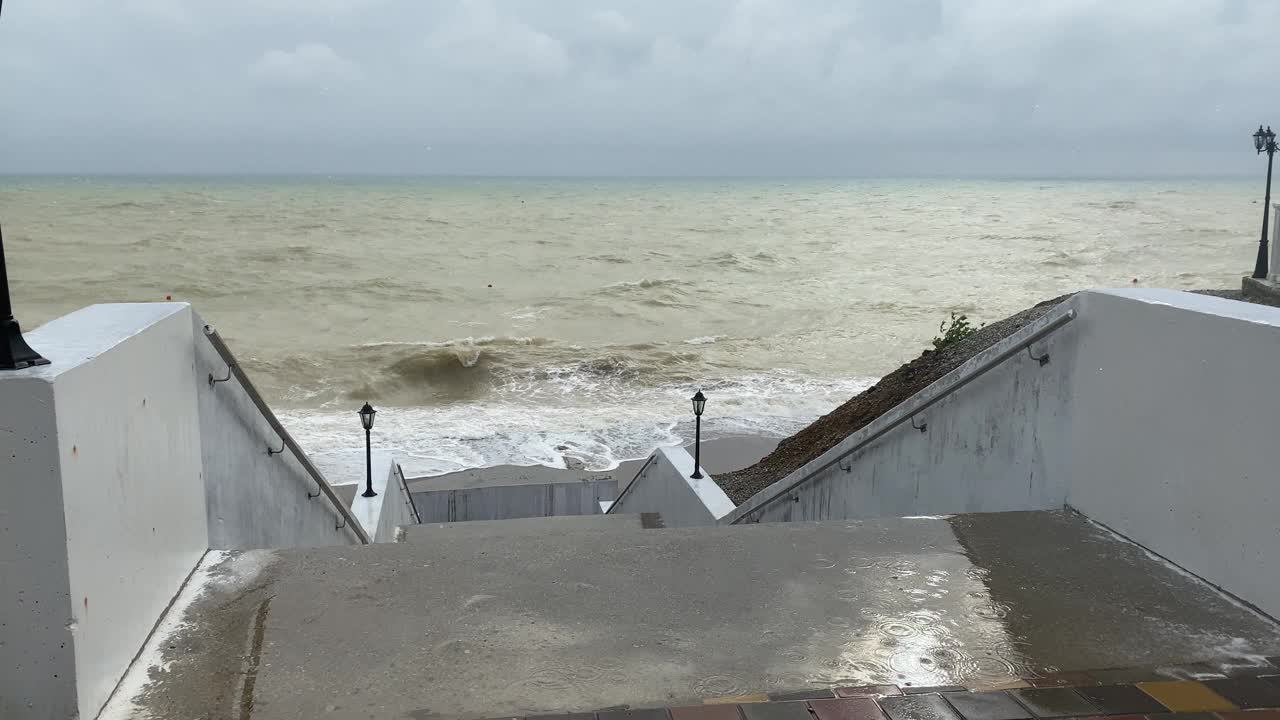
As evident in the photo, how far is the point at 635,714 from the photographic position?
2.82 metres

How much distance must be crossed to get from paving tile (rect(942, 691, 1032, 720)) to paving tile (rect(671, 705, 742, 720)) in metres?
0.69

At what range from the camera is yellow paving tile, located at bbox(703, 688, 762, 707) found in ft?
9.45

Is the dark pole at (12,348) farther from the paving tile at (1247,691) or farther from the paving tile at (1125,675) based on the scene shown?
→ the paving tile at (1247,691)

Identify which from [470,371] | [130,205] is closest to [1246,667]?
[470,371]

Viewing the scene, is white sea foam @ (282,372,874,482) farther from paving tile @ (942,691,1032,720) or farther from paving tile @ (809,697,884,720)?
→ paving tile @ (942,691,1032,720)

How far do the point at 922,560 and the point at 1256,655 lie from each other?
1.23m

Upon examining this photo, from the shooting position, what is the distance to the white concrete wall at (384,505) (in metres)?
9.52

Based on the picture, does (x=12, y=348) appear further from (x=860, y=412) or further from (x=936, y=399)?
(x=860, y=412)

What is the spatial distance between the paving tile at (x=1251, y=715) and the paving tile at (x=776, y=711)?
123 cm

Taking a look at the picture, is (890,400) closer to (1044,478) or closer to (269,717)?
(1044,478)

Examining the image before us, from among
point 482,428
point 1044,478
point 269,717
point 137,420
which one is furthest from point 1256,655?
point 482,428

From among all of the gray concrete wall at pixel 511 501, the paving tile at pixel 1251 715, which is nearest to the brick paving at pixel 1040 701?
the paving tile at pixel 1251 715

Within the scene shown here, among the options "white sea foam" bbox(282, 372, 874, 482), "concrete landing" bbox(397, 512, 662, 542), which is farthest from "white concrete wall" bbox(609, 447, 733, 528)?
"white sea foam" bbox(282, 372, 874, 482)

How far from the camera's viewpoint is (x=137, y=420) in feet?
10.4
